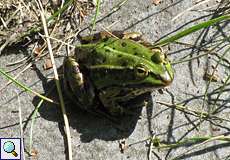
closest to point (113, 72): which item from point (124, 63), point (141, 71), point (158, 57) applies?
point (124, 63)

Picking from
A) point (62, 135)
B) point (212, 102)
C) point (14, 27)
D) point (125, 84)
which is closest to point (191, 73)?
point (212, 102)

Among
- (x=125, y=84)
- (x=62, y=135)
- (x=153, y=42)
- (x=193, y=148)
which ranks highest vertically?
(x=153, y=42)

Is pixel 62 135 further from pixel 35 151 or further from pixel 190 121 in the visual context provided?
pixel 190 121

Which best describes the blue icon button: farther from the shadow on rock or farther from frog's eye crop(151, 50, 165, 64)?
frog's eye crop(151, 50, 165, 64)

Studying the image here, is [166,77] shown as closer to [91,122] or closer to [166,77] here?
[166,77]

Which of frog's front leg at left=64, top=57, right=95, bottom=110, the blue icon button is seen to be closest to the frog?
frog's front leg at left=64, top=57, right=95, bottom=110

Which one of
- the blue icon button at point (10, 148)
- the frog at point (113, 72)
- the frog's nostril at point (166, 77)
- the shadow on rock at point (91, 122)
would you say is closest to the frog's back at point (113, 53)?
the frog at point (113, 72)
